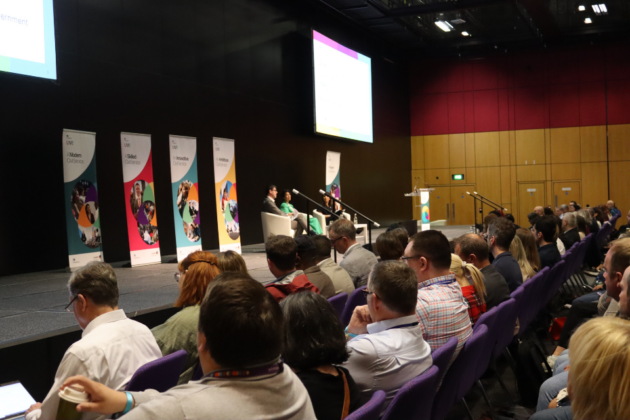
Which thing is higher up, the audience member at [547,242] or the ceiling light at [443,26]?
the ceiling light at [443,26]

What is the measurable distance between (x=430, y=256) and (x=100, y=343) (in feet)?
5.35

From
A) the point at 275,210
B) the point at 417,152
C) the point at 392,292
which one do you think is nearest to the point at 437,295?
the point at 392,292

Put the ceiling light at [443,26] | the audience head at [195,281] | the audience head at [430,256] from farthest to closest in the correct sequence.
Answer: the ceiling light at [443,26], the audience head at [430,256], the audience head at [195,281]

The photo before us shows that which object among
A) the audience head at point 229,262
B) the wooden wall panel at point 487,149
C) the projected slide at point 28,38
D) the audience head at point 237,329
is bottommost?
the audience head at point 229,262

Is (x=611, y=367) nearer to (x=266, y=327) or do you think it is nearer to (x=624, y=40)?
(x=266, y=327)

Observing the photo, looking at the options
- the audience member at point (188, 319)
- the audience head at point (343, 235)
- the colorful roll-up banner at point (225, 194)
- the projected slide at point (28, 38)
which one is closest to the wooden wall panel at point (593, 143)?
the colorful roll-up banner at point (225, 194)

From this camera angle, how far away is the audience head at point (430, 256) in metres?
2.80

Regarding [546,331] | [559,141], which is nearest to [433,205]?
[559,141]

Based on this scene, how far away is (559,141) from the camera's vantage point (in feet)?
54.1

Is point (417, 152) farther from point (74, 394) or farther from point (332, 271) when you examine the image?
point (74, 394)

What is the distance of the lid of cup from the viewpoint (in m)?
1.24

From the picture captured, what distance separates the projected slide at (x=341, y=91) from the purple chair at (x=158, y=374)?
9.77 m

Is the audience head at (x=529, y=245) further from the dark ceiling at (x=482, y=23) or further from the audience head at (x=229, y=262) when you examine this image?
the dark ceiling at (x=482, y=23)

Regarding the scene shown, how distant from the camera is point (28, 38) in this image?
18.8ft
